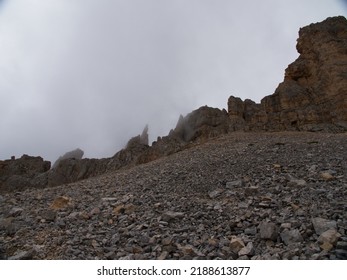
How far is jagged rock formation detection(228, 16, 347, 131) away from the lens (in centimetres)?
3084

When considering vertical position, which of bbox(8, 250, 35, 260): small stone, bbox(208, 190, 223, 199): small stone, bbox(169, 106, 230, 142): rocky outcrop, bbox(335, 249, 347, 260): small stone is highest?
bbox(169, 106, 230, 142): rocky outcrop

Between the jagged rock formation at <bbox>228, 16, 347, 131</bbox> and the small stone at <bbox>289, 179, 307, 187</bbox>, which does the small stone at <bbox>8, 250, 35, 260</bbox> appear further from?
the jagged rock formation at <bbox>228, 16, 347, 131</bbox>

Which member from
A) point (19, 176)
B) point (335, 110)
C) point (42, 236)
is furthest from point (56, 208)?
point (19, 176)

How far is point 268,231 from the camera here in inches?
279

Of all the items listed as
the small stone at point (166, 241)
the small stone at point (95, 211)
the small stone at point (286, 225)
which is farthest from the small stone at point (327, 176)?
the small stone at point (95, 211)

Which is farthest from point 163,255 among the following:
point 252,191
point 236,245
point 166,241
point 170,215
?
point 252,191

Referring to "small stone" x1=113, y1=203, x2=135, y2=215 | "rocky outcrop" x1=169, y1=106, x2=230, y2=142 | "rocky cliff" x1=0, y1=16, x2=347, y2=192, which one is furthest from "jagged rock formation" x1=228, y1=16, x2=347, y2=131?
"small stone" x1=113, y1=203, x2=135, y2=215

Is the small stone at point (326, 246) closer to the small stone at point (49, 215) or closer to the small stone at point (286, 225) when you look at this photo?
the small stone at point (286, 225)

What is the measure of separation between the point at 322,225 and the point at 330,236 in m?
0.68

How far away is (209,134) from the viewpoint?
3406 centimetres

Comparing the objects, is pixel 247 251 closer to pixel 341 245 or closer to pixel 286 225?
pixel 286 225

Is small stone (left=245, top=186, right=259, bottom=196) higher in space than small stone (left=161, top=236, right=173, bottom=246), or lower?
higher

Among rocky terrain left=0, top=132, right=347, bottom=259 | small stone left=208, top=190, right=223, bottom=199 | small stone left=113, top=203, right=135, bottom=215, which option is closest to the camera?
rocky terrain left=0, top=132, right=347, bottom=259

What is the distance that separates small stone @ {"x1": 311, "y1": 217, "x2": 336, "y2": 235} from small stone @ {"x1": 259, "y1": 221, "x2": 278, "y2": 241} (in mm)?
807
